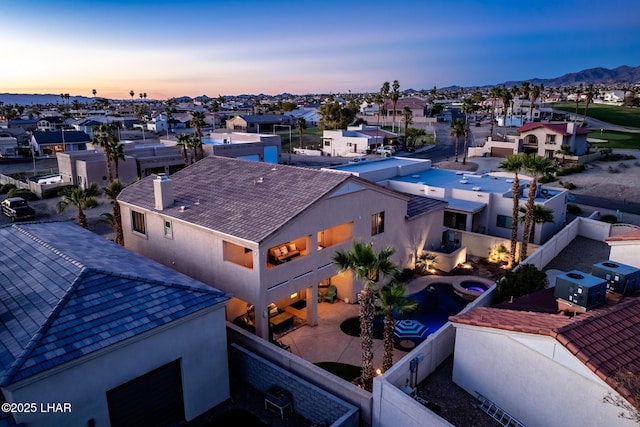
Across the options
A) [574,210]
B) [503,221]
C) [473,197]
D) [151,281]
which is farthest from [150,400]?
[574,210]

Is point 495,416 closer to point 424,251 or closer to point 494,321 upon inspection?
point 494,321

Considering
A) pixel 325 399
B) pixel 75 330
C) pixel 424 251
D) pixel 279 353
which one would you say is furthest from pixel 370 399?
pixel 424 251

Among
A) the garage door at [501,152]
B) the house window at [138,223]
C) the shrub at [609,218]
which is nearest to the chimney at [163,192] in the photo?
the house window at [138,223]

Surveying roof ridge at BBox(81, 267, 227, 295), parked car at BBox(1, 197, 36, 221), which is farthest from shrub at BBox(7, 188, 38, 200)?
roof ridge at BBox(81, 267, 227, 295)

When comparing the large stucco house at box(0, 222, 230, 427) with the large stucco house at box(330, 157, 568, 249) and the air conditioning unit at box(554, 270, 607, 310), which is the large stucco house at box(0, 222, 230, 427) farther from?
the large stucco house at box(330, 157, 568, 249)

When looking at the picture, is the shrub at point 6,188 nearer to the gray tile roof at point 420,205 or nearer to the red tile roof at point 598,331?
the gray tile roof at point 420,205

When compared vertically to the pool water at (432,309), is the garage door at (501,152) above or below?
above
